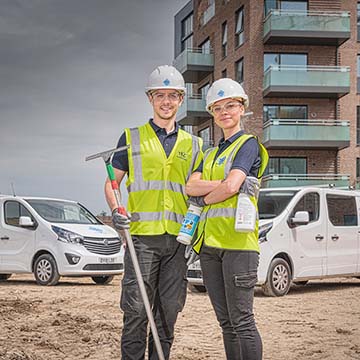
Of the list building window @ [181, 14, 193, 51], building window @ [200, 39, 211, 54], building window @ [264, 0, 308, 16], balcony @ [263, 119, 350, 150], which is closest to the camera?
balcony @ [263, 119, 350, 150]

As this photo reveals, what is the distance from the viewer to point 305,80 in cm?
3769

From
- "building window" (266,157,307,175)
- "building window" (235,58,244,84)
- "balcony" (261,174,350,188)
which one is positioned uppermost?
"building window" (235,58,244,84)

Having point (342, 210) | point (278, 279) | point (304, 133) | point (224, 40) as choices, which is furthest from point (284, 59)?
point (278, 279)

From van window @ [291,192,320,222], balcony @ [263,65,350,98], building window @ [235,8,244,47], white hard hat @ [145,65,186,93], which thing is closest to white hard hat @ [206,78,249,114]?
white hard hat @ [145,65,186,93]

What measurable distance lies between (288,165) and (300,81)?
469 centimetres

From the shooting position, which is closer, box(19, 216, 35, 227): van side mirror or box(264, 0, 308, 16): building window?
box(19, 216, 35, 227): van side mirror

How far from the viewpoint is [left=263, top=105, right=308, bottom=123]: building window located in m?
39.5

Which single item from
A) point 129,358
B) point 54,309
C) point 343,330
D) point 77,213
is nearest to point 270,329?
point 343,330

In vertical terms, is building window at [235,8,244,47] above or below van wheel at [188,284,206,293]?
above

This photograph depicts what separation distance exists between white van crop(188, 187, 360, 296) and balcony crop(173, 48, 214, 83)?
30702 millimetres

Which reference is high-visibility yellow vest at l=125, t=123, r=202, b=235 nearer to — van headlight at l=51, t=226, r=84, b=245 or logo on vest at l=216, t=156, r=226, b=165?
logo on vest at l=216, t=156, r=226, b=165

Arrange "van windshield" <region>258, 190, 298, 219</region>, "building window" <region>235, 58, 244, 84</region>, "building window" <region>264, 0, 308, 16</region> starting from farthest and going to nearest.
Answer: "building window" <region>235, 58, 244, 84</region>, "building window" <region>264, 0, 308, 16</region>, "van windshield" <region>258, 190, 298, 219</region>

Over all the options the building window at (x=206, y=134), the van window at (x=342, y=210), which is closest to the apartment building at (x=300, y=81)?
the building window at (x=206, y=134)

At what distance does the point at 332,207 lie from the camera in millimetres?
13703
